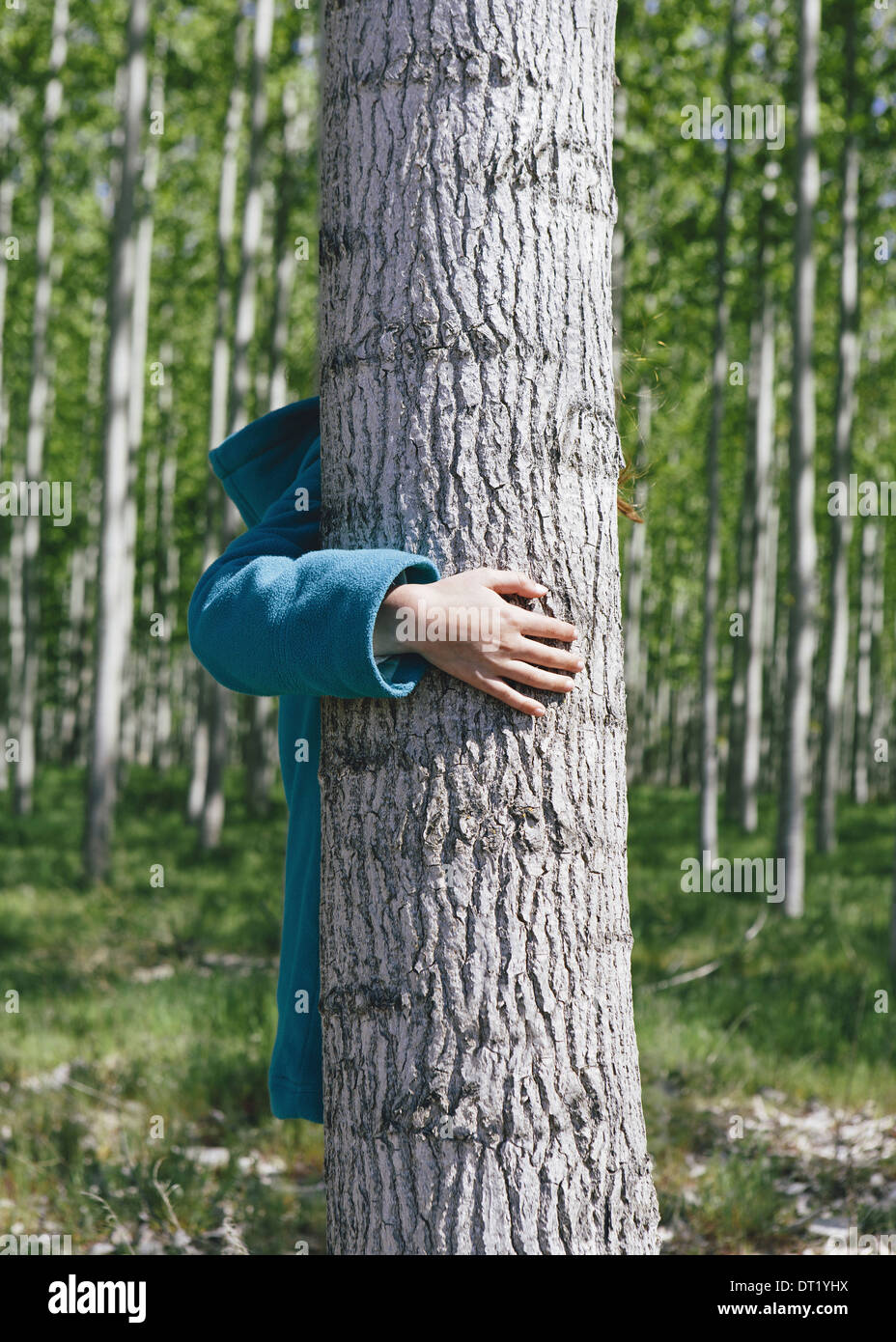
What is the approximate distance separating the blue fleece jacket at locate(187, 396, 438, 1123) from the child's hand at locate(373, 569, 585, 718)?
45mm

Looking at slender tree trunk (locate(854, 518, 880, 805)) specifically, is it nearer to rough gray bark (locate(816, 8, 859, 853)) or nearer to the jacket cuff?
rough gray bark (locate(816, 8, 859, 853))

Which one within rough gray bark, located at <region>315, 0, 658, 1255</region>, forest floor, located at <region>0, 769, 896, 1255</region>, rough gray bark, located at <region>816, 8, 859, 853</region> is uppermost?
rough gray bark, located at <region>816, 8, 859, 853</region>

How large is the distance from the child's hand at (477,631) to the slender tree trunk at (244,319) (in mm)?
9567

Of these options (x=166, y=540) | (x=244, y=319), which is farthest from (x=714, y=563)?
(x=166, y=540)

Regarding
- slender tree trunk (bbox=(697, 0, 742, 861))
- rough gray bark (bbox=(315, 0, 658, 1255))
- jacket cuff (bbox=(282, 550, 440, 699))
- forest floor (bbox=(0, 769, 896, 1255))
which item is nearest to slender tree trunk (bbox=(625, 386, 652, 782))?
slender tree trunk (bbox=(697, 0, 742, 861))

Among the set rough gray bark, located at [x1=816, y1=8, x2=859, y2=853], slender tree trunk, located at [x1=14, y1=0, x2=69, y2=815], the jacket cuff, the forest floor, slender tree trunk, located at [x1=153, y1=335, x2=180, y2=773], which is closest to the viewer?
the jacket cuff

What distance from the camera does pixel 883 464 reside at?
61.7ft

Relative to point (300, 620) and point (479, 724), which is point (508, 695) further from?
point (300, 620)

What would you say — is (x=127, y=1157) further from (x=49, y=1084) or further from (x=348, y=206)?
(x=348, y=206)

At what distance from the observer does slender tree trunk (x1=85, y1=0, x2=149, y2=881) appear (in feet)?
31.7

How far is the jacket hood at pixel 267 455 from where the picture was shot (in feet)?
6.89

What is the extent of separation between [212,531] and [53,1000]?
24.8ft

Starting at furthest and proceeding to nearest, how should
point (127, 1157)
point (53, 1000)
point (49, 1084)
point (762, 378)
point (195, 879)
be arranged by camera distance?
point (762, 378) → point (195, 879) → point (53, 1000) → point (49, 1084) → point (127, 1157)
